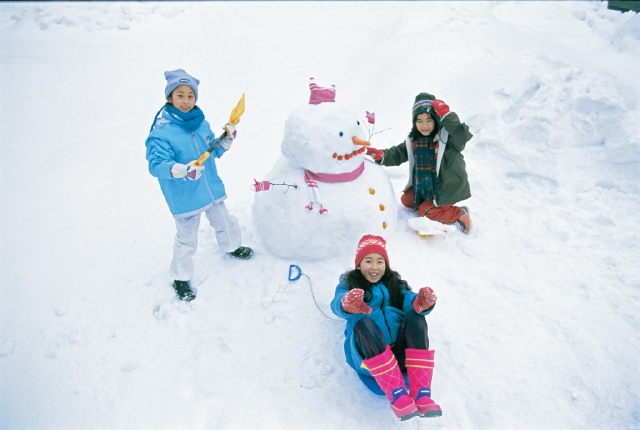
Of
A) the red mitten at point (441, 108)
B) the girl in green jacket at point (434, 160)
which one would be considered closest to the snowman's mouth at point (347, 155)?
the girl in green jacket at point (434, 160)

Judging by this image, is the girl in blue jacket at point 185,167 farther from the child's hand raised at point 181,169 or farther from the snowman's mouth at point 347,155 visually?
the snowman's mouth at point 347,155

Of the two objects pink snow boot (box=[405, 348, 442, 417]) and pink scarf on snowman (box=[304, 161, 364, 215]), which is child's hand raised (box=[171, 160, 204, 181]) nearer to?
pink scarf on snowman (box=[304, 161, 364, 215])

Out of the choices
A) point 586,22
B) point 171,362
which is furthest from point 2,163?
point 586,22

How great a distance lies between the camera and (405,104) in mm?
4668

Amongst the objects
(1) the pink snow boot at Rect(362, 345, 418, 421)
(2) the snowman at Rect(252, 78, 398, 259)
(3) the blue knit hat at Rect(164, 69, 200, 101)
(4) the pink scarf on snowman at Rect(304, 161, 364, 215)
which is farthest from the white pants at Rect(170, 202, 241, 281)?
(1) the pink snow boot at Rect(362, 345, 418, 421)

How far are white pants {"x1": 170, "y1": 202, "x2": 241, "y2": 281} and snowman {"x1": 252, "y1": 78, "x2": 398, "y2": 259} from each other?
26 centimetres

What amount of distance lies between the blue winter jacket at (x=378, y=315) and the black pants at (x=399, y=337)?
4 cm

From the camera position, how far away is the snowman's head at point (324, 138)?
8.05 feet

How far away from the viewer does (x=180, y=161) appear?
93.2 inches

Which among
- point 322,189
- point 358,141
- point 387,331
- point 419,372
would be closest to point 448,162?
point 358,141

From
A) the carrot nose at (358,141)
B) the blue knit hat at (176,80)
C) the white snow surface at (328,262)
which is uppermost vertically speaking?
the blue knit hat at (176,80)

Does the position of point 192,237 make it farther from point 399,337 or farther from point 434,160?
point 434,160

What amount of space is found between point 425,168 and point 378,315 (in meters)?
1.36

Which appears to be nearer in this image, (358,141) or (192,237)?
(358,141)
